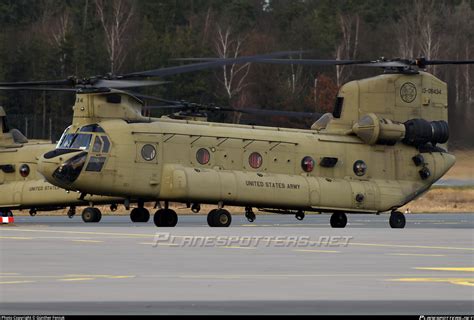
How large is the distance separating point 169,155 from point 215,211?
7.17 feet

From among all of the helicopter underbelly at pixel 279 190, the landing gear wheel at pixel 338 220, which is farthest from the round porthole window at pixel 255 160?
the landing gear wheel at pixel 338 220

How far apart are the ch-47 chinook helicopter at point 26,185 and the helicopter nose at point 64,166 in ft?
16.8

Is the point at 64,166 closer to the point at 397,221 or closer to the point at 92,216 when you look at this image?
the point at 92,216

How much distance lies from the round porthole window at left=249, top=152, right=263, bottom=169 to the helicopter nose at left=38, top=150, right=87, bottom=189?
539 cm

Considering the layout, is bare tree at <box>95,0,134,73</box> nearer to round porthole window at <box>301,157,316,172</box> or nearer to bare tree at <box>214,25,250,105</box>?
bare tree at <box>214,25,250,105</box>

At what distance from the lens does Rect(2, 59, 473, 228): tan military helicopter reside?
116ft

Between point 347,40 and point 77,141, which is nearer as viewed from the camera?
point 77,141

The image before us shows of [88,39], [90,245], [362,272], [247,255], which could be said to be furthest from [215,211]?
[88,39]

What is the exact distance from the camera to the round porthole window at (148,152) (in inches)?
1405

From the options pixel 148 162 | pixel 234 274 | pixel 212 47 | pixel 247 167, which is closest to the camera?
pixel 234 274

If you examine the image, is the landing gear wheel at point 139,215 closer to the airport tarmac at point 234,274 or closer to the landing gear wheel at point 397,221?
the landing gear wheel at point 397,221

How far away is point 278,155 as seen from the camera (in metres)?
37.6

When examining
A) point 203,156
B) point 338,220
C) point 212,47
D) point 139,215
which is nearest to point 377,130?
point 338,220

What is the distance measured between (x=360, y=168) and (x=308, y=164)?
199 cm
